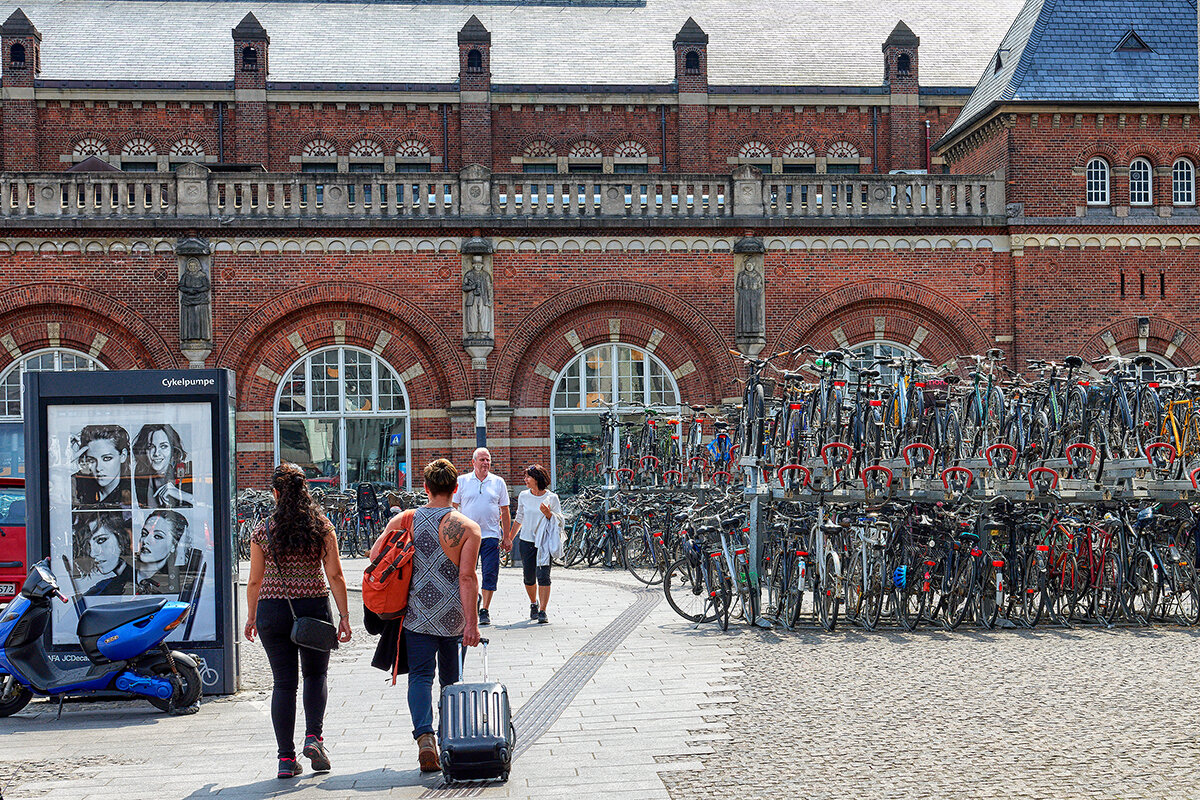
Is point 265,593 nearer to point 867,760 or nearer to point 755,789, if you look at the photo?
point 755,789

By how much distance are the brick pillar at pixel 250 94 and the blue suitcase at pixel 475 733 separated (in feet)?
84.5

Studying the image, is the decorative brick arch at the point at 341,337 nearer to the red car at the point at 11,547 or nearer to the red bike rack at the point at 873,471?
the red car at the point at 11,547

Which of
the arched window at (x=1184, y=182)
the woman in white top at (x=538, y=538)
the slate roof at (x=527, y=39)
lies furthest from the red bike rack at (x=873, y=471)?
the slate roof at (x=527, y=39)

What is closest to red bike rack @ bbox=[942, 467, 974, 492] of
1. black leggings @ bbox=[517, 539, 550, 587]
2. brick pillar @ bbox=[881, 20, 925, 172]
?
black leggings @ bbox=[517, 539, 550, 587]

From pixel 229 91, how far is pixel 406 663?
2627 centimetres

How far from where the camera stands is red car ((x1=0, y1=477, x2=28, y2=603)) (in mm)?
13828

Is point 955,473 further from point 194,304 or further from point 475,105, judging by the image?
point 475,105

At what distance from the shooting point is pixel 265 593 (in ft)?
24.9

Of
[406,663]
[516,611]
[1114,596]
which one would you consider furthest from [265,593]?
[1114,596]

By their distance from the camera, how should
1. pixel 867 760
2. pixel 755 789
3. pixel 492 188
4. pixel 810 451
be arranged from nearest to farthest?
pixel 755 789, pixel 867 760, pixel 810 451, pixel 492 188

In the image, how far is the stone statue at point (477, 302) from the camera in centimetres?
2461

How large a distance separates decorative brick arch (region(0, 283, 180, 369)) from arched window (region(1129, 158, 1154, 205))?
17.3 metres

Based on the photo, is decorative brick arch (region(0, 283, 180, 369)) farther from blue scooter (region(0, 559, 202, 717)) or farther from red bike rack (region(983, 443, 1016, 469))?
blue scooter (region(0, 559, 202, 717))

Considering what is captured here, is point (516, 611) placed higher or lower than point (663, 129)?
lower
